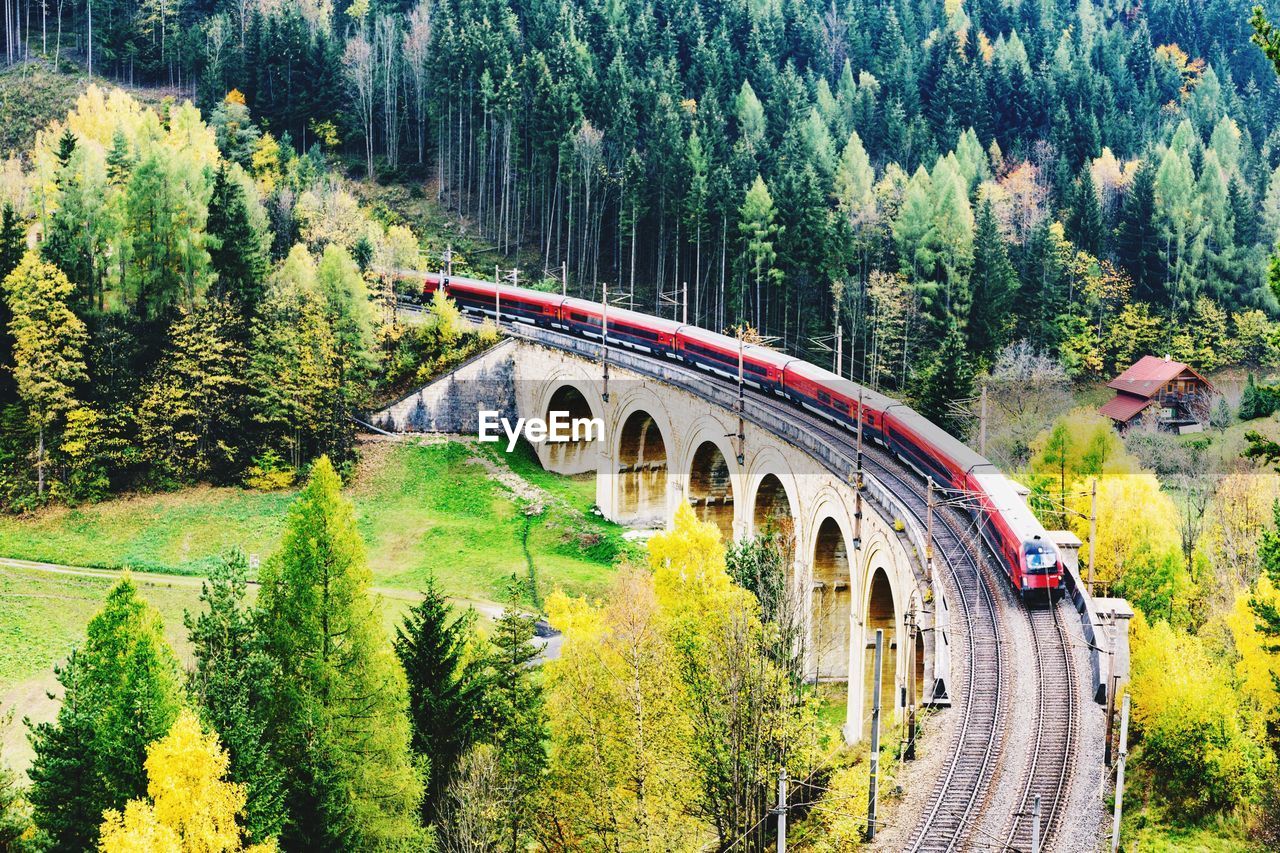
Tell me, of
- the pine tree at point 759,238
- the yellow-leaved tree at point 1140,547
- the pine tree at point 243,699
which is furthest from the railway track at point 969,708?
the pine tree at point 759,238

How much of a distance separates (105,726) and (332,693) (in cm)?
544

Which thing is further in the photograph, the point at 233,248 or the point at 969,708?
the point at 233,248

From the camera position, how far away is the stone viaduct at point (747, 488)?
44.8 m

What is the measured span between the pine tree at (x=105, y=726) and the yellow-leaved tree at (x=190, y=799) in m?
2.61

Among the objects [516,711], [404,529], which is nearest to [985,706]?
[516,711]

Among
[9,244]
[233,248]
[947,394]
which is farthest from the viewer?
[233,248]

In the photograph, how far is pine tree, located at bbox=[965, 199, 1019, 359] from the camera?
8725 centimetres

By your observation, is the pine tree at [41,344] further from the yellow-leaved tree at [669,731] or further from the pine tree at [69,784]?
the yellow-leaved tree at [669,731]

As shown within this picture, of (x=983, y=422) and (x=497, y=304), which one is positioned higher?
(x=497, y=304)

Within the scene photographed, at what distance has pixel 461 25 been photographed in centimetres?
10988

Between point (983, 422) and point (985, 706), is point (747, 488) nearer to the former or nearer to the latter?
point (983, 422)

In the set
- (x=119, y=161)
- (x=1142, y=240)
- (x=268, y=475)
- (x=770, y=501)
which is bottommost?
(x=770, y=501)

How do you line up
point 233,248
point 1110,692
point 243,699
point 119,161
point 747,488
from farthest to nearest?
point 119,161, point 233,248, point 747,488, point 1110,692, point 243,699

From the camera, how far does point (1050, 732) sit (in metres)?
34.5
